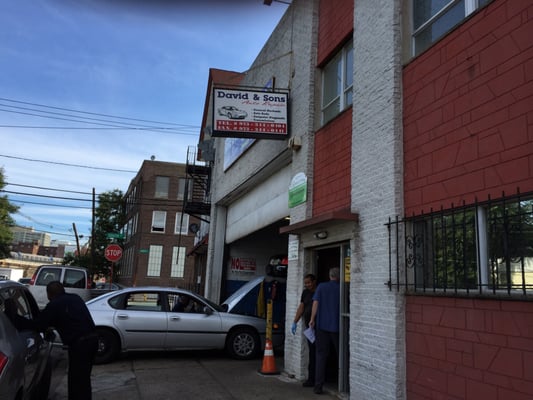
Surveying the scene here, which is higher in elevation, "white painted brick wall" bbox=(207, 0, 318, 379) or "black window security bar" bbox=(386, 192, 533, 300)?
"white painted brick wall" bbox=(207, 0, 318, 379)

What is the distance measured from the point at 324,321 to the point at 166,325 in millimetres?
3663

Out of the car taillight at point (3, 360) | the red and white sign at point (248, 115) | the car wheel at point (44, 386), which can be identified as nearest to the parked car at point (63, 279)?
the red and white sign at point (248, 115)

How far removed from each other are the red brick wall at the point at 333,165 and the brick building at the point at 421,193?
0.03 m

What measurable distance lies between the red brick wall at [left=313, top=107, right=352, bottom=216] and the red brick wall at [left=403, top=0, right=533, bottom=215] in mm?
1582

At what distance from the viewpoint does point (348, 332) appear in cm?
727

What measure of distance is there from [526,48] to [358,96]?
3.01 metres

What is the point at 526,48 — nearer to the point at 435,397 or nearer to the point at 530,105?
the point at 530,105

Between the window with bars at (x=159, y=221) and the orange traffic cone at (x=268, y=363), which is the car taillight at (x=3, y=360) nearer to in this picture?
the orange traffic cone at (x=268, y=363)

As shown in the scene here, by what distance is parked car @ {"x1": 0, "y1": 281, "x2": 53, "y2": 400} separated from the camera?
11.9ft

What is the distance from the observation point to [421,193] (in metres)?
5.55

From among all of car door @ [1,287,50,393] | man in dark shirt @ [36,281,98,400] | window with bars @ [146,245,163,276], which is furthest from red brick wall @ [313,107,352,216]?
window with bars @ [146,245,163,276]

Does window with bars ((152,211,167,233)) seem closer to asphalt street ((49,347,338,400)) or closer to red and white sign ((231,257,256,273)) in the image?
red and white sign ((231,257,256,273))

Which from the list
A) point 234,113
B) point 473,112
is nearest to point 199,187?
point 234,113

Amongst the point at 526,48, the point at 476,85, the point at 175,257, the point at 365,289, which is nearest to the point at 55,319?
the point at 365,289
